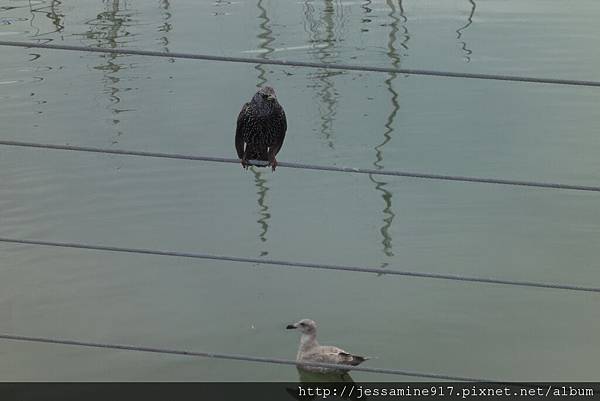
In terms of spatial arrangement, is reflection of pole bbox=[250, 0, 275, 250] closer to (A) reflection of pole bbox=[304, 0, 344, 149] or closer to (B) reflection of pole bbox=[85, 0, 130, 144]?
(A) reflection of pole bbox=[304, 0, 344, 149]

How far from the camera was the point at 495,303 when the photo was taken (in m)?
5.41

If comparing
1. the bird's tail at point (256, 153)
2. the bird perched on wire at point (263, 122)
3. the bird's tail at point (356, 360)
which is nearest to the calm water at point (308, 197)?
the bird's tail at point (356, 360)

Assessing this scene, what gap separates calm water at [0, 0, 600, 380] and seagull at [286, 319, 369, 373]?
167mm

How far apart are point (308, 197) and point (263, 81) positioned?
2232 millimetres

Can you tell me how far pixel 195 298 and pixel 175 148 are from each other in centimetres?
204

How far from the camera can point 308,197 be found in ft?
21.9

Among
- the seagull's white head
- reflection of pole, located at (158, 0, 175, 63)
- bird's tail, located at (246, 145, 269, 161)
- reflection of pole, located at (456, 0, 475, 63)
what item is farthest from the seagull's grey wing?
reflection of pole, located at (158, 0, 175, 63)

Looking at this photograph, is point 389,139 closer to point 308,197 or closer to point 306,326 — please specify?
point 308,197

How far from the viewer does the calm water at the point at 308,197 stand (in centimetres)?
516

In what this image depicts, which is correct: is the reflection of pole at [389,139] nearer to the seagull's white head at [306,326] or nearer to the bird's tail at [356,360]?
the seagull's white head at [306,326]

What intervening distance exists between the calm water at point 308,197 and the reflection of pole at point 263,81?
0.07ft

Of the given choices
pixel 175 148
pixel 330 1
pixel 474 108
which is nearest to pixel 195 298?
pixel 175 148

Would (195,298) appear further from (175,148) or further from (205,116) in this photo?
(205,116)

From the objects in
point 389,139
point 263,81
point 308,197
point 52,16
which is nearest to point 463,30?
point 263,81
